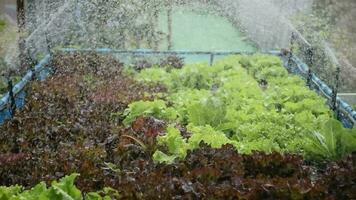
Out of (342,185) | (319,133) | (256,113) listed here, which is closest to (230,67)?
(256,113)

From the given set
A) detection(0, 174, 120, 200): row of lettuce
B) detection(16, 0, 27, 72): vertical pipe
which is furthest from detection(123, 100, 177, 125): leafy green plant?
detection(16, 0, 27, 72): vertical pipe

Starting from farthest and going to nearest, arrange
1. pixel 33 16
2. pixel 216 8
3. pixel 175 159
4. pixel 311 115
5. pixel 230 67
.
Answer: pixel 216 8 < pixel 33 16 < pixel 230 67 < pixel 311 115 < pixel 175 159

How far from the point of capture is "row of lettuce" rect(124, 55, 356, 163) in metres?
5.95

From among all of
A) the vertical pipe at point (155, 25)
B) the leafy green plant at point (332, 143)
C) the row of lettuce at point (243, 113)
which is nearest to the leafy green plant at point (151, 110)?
the row of lettuce at point (243, 113)

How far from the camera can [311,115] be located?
693 centimetres

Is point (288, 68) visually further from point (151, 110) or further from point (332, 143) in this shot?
point (332, 143)

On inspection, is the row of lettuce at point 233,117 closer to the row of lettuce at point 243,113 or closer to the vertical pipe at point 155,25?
the row of lettuce at point 243,113

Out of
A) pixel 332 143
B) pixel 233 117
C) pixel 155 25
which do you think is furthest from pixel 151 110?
pixel 155 25

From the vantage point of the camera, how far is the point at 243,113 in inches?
274

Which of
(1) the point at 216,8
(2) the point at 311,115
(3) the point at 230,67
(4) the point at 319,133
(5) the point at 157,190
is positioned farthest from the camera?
(1) the point at 216,8

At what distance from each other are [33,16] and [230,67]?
16.6 feet

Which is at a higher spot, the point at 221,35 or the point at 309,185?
the point at 309,185

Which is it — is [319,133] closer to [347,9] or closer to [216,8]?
[347,9]

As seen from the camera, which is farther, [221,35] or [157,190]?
[221,35]
